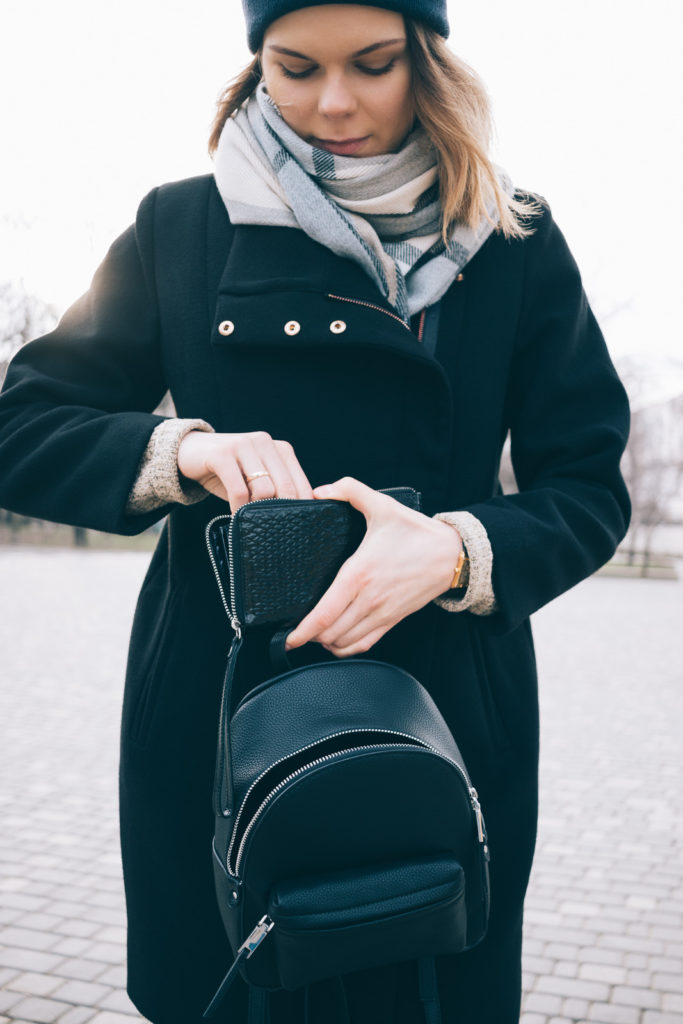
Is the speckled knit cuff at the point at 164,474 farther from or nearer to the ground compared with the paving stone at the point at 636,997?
farther from the ground

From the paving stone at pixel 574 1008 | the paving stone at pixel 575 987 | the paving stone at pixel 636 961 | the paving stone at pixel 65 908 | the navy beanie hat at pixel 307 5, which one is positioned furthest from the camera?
the paving stone at pixel 65 908

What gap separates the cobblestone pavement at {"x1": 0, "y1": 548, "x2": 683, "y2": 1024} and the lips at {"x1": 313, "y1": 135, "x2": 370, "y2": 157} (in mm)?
3001

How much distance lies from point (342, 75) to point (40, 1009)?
3.23 meters

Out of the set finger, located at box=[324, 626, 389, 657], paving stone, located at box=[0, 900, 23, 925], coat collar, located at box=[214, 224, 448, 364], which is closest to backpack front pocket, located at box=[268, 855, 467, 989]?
finger, located at box=[324, 626, 389, 657]

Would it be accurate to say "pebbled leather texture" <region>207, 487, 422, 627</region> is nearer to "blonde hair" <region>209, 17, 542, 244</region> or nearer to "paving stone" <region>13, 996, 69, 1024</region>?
"blonde hair" <region>209, 17, 542, 244</region>

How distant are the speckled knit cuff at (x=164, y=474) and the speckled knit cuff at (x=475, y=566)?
348mm

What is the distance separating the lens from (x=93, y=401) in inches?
60.7

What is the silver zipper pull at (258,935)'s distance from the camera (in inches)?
46.0

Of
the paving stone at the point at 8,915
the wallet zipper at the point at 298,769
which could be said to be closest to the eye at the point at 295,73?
the wallet zipper at the point at 298,769

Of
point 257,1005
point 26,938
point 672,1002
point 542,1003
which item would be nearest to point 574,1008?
point 542,1003

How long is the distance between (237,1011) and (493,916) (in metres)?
0.41

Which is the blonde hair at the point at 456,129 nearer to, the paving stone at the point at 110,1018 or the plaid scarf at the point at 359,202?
the plaid scarf at the point at 359,202

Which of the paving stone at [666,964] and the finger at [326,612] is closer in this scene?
the finger at [326,612]

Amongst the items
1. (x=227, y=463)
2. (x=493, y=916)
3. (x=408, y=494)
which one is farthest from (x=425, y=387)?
(x=493, y=916)
